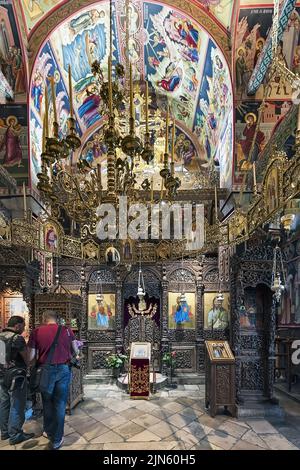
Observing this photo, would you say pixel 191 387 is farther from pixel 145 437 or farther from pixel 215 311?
pixel 145 437

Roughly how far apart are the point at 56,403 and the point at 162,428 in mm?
1844

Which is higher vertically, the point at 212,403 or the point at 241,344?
the point at 241,344

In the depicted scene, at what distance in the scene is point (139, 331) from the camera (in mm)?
7887

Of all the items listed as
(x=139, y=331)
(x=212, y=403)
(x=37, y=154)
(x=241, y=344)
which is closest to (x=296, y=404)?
(x=241, y=344)

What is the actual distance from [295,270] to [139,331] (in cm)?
493

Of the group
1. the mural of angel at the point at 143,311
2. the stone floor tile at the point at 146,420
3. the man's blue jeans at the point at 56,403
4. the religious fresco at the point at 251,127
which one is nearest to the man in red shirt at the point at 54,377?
the man's blue jeans at the point at 56,403

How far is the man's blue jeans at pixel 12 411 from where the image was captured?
3955mm

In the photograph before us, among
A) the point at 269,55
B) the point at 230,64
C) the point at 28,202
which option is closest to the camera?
the point at 269,55

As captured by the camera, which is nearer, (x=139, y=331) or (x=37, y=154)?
(x=37, y=154)

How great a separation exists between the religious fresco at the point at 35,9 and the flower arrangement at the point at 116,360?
8.06 meters

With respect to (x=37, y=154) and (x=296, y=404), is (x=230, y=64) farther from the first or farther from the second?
(x=296, y=404)

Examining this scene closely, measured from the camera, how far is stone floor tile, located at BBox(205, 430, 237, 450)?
12.7 feet

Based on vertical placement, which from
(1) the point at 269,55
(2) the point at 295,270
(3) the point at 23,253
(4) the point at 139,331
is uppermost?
(1) the point at 269,55

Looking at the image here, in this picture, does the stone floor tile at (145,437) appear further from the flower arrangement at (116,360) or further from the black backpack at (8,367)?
the flower arrangement at (116,360)
